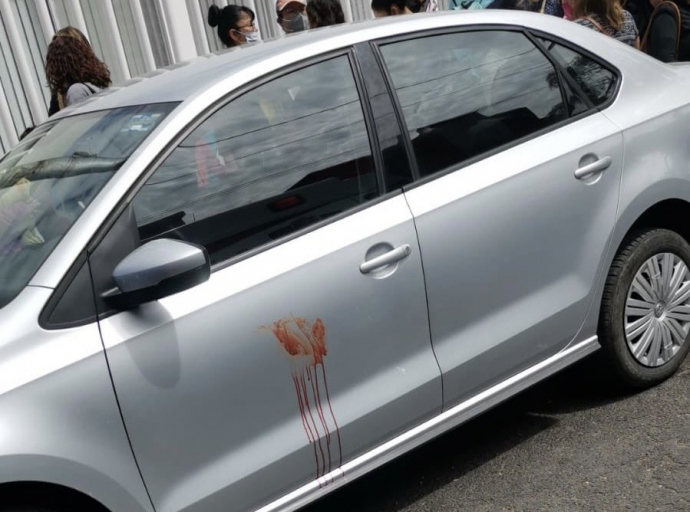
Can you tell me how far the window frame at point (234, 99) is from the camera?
101 inches

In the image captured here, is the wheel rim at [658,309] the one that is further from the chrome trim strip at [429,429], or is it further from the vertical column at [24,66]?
the vertical column at [24,66]

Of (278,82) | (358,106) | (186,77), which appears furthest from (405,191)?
(186,77)

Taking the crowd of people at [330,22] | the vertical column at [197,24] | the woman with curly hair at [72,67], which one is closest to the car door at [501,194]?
the crowd of people at [330,22]

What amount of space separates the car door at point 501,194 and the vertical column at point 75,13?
5214 millimetres

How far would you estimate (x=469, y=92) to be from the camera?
3309mm

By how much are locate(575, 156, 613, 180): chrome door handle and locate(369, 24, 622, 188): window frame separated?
0.19 m

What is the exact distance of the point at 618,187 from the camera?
137 inches

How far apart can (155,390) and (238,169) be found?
75cm

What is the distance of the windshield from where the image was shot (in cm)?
255

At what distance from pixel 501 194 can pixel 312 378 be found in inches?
39.6

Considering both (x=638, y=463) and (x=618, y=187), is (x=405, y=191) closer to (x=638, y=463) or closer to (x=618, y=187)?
(x=618, y=187)

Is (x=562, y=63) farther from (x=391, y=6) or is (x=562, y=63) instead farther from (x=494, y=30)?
(x=391, y=6)

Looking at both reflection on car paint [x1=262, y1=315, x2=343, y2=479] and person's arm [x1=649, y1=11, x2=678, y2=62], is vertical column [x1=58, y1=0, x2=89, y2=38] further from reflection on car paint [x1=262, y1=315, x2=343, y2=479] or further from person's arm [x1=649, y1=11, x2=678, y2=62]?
reflection on car paint [x1=262, y1=315, x2=343, y2=479]

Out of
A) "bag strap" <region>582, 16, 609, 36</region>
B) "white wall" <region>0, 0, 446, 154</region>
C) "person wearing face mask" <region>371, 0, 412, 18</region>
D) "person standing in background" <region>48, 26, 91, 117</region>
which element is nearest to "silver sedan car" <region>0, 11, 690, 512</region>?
"bag strap" <region>582, 16, 609, 36</region>
